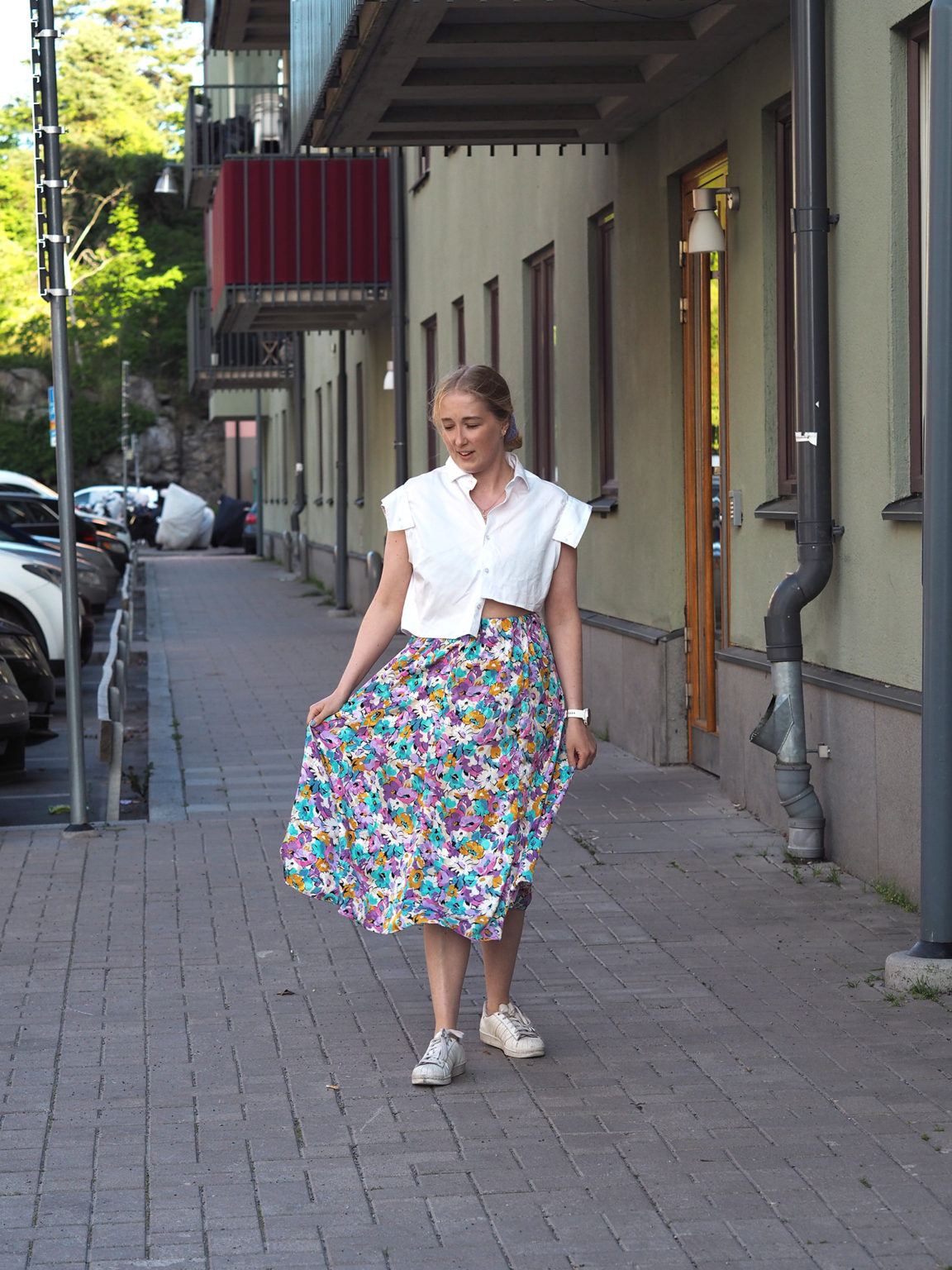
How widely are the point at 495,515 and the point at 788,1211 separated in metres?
1.99

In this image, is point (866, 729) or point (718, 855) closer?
point (866, 729)

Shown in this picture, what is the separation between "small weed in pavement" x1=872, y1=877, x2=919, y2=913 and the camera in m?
6.95

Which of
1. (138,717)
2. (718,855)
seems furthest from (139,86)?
(718,855)

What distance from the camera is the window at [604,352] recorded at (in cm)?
1227

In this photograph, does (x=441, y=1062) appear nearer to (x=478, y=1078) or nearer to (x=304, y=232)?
(x=478, y=1078)

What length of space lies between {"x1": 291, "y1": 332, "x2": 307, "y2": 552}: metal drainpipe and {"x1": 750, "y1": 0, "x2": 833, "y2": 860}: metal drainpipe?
25483 millimetres

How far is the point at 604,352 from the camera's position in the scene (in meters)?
12.4

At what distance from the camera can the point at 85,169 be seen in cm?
7312

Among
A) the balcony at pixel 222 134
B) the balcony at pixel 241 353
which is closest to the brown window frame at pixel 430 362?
the balcony at pixel 222 134

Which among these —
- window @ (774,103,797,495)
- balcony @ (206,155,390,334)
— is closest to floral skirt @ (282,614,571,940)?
window @ (774,103,797,495)

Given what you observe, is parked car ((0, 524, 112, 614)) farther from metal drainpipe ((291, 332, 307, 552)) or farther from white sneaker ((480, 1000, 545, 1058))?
white sneaker ((480, 1000, 545, 1058))

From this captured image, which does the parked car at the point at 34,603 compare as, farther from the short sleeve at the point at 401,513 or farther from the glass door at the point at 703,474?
the short sleeve at the point at 401,513

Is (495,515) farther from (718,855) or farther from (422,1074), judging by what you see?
(718,855)

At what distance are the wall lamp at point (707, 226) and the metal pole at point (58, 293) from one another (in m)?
3.13
